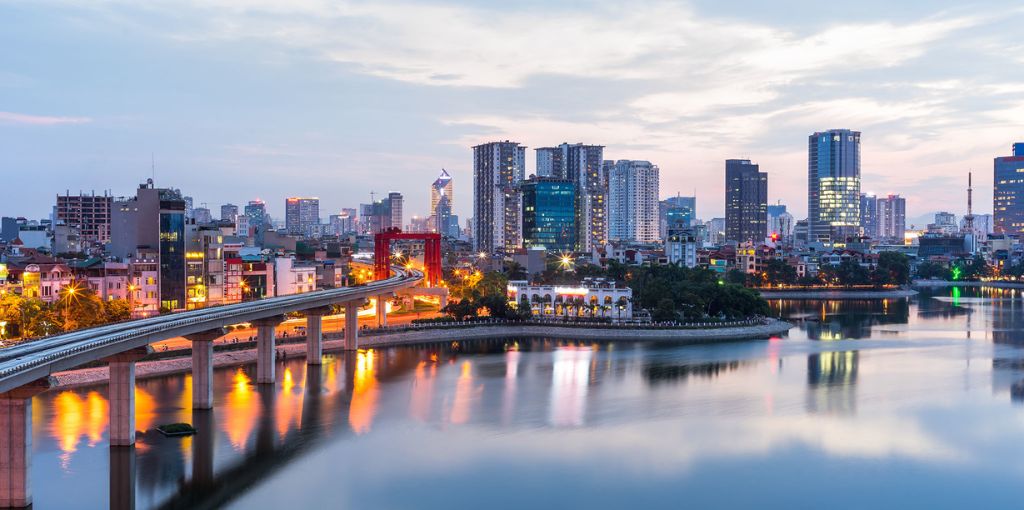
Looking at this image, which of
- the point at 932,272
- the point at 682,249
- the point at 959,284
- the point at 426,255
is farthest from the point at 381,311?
the point at 932,272

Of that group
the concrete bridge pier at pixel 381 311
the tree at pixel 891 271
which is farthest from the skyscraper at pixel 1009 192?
the concrete bridge pier at pixel 381 311

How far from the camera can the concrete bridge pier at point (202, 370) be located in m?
21.0

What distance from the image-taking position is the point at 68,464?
16453mm

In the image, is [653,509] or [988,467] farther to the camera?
[988,467]

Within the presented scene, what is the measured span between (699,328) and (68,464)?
26368 mm

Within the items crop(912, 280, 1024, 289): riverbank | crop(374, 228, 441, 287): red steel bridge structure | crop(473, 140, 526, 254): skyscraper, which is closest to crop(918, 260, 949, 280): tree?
crop(912, 280, 1024, 289): riverbank

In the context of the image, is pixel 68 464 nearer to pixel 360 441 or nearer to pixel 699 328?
pixel 360 441

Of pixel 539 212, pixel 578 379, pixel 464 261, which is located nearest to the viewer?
pixel 578 379

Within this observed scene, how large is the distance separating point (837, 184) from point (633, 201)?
36022mm

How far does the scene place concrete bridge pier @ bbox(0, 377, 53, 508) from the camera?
13.6 meters

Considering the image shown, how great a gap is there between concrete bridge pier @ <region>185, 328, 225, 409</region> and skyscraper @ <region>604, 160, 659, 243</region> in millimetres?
119060

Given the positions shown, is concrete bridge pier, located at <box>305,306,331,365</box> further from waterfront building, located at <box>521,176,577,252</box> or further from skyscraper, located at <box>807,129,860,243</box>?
skyscraper, located at <box>807,129,860,243</box>

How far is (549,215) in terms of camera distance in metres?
90.4

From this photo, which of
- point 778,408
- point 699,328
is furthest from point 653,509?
point 699,328
